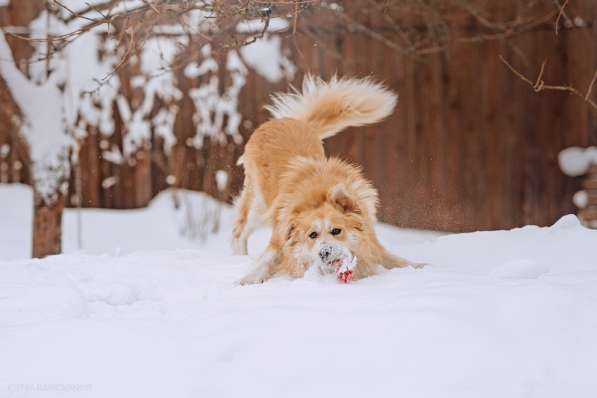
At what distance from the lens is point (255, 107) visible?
779 cm

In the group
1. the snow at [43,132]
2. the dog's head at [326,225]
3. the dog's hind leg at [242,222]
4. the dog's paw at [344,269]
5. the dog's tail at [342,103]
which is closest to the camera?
the dog's paw at [344,269]

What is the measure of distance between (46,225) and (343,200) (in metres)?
2.81

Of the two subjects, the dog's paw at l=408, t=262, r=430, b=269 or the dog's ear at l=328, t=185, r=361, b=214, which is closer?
the dog's ear at l=328, t=185, r=361, b=214

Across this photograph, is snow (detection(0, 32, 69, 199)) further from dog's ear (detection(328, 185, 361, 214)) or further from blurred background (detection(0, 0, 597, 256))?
dog's ear (detection(328, 185, 361, 214))

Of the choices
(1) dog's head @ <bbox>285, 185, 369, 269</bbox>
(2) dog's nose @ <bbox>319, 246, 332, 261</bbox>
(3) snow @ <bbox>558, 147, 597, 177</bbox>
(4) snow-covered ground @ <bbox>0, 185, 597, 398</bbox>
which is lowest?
(4) snow-covered ground @ <bbox>0, 185, 597, 398</bbox>

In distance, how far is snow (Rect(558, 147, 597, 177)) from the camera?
7.33 m

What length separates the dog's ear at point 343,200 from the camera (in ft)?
11.4

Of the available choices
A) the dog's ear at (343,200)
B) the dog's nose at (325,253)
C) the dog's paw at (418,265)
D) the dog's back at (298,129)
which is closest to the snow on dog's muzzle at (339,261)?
the dog's nose at (325,253)

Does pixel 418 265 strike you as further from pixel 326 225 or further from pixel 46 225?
pixel 46 225

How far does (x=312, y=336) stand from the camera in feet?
7.13

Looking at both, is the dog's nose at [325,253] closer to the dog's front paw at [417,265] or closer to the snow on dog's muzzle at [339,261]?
the snow on dog's muzzle at [339,261]

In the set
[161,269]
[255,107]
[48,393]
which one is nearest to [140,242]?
[255,107]

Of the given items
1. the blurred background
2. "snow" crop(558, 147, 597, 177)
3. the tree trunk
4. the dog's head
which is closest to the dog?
the dog's head

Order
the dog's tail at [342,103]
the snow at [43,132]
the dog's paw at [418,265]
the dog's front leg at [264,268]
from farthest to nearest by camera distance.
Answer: the snow at [43,132] < the dog's tail at [342,103] < the dog's paw at [418,265] < the dog's front leg at [264,268]
